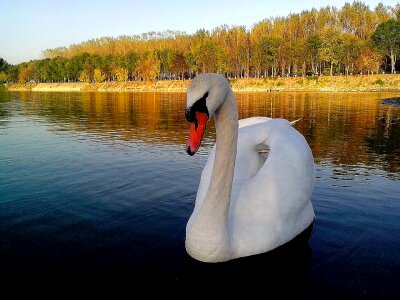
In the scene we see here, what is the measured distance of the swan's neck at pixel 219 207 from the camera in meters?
4.79

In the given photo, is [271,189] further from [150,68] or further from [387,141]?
[150,68]

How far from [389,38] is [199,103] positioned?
91984 millimetres

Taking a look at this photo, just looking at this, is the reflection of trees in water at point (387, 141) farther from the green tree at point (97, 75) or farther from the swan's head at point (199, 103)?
the green tree at point (97, 75)

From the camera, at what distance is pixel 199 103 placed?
13.1 feet

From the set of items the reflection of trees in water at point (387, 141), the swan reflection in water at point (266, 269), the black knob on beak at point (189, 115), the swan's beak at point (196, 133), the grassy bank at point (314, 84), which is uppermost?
the grassy bank at point (314, 84)

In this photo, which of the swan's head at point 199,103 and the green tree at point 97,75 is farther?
the green tree at point 97,75

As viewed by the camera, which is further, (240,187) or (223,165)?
(240,187)

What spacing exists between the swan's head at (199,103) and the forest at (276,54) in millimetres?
88692

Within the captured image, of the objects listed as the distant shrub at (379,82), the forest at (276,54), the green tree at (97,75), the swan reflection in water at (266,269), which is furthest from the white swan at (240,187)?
the green tree at (97,75)

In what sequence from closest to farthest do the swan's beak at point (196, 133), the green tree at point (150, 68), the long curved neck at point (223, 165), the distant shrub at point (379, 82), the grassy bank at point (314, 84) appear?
the swan's beak at point (196, 133), the long curved neck at point (223, 165), the grassy bank at point (314, 84), the distant shrub at point (379, 82), the green tree at point (150, 68)

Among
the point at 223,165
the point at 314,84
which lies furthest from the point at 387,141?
the point at 314,84

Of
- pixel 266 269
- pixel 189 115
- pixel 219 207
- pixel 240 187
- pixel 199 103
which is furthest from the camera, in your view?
pixel 240 187

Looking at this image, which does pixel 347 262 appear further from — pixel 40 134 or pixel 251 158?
pixel 40 134

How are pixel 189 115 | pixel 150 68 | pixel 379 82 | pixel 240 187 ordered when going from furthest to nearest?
pixel 150 68 → pixel 379 82 → pixel 240 187 → pixel 189 115
